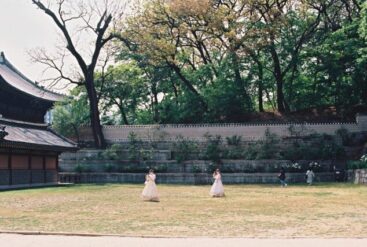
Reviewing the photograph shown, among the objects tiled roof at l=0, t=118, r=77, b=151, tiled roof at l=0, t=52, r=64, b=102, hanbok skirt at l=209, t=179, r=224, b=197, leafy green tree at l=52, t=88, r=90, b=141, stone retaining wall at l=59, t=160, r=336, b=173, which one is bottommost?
hanbok skirt at l=209, t=179, r=224, b=197

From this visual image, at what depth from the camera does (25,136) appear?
33594mm

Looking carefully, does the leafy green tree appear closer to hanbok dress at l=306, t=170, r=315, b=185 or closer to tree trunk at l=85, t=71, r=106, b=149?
tree trunk at l=85, t=71, r=106, b=149

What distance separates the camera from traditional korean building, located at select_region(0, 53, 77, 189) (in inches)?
1207

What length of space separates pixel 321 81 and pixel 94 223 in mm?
34140

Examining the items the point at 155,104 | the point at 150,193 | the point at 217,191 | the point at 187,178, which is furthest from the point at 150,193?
the point at 155,104

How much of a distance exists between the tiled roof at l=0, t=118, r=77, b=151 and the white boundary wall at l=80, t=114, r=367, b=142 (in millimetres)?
7594

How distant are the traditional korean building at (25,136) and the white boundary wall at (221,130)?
21.7 feet

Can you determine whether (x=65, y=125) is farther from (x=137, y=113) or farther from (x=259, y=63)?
(x=259, y=63)

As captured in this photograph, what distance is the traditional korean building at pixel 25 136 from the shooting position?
30656 millimetres

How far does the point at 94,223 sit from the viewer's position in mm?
13930

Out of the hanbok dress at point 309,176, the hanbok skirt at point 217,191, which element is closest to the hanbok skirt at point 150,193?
the hanbok skirt at point 217,191

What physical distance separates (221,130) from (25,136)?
686 inches

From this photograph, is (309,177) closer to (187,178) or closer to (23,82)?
(187,178)

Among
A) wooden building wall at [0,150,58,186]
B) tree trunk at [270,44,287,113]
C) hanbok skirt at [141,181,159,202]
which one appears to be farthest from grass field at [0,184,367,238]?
tree trunk at [270,44,287,113]
